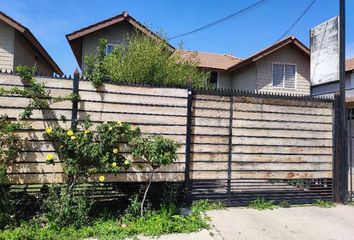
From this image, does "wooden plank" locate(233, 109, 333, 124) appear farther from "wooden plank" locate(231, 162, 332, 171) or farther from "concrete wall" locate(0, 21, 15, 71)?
"concrete wall" locate(0, 21, 15, 71)

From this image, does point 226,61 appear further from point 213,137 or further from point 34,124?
point 34,124

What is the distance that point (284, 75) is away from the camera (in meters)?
16.0

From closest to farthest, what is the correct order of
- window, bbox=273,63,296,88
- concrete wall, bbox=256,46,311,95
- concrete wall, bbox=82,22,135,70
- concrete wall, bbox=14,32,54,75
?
concrete wall, bbox=14,32,54,75 < concrete wall, bbox=82,22,135,70 < concrete wall, bbox=256,46,311,95 < window, bbox=273,63,296,88

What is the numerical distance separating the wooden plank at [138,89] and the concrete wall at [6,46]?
23.6ft

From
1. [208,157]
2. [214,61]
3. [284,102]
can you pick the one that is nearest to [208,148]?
[208,157]

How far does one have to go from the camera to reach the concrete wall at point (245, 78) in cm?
1577

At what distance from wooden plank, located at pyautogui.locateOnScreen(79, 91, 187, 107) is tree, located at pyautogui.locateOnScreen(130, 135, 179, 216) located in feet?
2.15

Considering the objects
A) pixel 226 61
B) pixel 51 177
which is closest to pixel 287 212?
pixel 51 177

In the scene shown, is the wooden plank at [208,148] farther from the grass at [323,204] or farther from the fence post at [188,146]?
the grass at [323,204]

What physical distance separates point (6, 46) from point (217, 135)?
8783mm

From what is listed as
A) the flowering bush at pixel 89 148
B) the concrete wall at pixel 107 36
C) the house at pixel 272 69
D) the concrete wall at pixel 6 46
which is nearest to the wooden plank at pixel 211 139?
the flowering bush at pixel 89 148

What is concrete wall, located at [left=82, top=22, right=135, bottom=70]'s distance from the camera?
1338cm

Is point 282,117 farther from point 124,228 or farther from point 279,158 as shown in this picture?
point 124,228

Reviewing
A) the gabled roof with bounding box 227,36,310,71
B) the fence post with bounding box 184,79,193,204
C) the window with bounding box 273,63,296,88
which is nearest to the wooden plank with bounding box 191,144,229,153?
the fence post with bounding box 184,79,193,204
